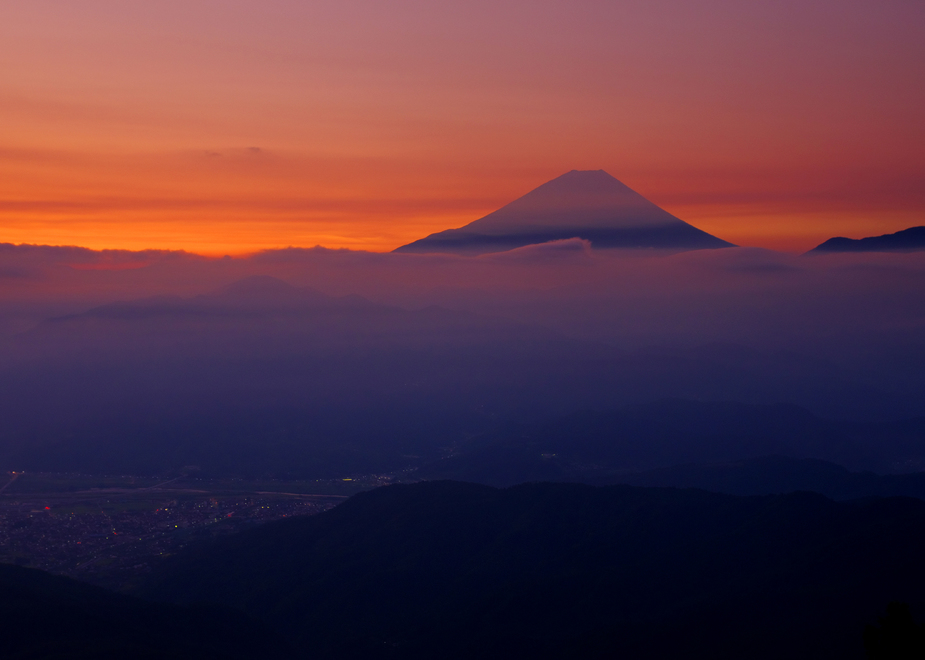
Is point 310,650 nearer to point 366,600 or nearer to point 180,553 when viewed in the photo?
point 366,600

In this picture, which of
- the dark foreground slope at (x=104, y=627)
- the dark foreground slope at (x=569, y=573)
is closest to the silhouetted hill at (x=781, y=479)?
the dark foreground slope at (x=569, y=573)

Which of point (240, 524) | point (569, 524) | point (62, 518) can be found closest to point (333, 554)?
point (569, 524)

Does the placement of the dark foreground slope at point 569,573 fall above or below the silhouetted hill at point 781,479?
above

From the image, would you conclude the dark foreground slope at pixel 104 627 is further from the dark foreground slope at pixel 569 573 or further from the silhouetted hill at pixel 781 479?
the silhouetted hill at pixel 781 479

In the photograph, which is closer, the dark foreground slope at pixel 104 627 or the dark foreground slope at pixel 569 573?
→ the dark foreground slope at pixel 104 627

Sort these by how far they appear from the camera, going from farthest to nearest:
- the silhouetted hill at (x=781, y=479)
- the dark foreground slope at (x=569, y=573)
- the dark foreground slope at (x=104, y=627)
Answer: the silhouetted hill at (x=781, y=479) < the dark foreground slope at (x=569, y=573) < the dark foreground slope at (x=104, y=627)

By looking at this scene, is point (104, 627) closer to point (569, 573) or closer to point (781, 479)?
point (569, 573)
